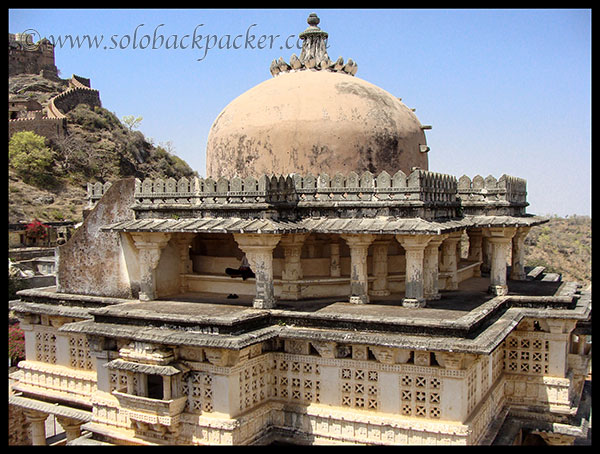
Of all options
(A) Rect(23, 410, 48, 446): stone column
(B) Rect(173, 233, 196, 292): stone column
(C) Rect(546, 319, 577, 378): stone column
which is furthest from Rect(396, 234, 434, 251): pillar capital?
(A) Rect(23, 410, 48, 446): stone column

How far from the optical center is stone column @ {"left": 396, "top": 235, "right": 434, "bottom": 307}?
1171 cm

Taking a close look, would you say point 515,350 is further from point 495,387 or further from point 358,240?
point 358,240

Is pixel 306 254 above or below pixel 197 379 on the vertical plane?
above

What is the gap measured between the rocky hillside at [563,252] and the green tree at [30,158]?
40.7 m

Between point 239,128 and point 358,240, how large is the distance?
4.04 meters

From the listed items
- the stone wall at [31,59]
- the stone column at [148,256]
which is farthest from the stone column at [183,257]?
the stone wall at [31,59]

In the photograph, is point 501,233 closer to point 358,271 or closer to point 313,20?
point 358,271

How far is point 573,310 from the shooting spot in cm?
1247

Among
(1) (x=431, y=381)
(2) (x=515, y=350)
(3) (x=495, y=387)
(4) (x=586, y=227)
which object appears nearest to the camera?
(1) (x=431, y=381)

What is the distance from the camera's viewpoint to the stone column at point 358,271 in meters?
12.3

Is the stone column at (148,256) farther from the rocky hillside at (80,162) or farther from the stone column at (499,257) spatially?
the rocky hillside at (80,162)

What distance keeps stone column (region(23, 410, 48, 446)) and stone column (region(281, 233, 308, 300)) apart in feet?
21.2

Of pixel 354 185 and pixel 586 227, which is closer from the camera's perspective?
pixel 354 185
